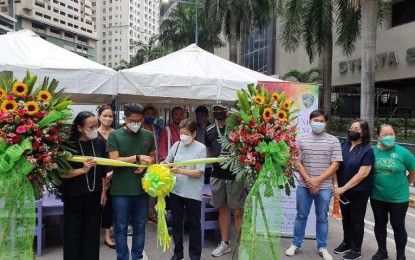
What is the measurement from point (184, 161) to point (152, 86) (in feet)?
7.15

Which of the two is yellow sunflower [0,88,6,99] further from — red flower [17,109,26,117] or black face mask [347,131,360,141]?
black face mask [347,131,360,141]

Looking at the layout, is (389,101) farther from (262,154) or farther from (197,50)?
(262,154)

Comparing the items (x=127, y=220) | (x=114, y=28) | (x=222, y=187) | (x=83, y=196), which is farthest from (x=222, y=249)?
(x=114, y=28)

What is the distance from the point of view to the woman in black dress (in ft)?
11.8

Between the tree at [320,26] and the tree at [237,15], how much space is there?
16.0 ft

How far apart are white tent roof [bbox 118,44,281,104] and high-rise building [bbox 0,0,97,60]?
8118 centimetres

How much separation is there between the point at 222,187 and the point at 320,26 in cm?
1369

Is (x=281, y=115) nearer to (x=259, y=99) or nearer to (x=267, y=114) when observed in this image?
(x=267, y=114)

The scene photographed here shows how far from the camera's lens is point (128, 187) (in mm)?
3848

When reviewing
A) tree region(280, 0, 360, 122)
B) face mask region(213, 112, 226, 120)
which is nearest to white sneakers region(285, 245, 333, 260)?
face mask region(213, 112, 226, 120)

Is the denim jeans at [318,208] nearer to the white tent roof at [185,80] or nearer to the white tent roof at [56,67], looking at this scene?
the white tent roof at [185,80]

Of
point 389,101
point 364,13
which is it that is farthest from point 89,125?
point 389,101

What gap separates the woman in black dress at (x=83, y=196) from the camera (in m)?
3.59

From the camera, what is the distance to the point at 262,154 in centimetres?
361
